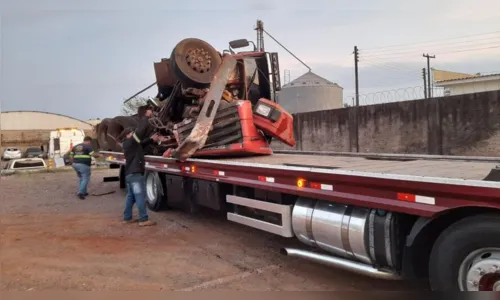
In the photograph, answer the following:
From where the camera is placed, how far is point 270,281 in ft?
15.1

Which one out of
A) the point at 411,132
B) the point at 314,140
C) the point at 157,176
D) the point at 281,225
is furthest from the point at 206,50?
the point at 314,140

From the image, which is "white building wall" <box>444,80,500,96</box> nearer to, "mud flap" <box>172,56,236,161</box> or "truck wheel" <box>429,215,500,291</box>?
"mud flap" <box>172,56,236,161</box>

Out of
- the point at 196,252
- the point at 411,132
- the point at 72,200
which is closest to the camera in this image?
the point at 196,252

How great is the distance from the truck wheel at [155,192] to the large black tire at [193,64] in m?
2.03

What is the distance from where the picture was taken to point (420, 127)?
1277 centimetres

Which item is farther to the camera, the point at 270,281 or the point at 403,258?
the point at 270,281

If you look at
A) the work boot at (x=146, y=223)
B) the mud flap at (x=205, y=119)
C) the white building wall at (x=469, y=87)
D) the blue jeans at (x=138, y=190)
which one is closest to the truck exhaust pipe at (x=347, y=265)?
the mud flap at (x=205, y=119)

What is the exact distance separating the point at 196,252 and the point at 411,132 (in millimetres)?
9301

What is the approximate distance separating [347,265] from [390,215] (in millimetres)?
701

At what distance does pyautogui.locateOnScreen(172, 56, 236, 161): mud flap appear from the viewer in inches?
268

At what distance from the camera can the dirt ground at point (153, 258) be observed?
4.52 meters

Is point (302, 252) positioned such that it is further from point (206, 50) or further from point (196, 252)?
point (206, 50)

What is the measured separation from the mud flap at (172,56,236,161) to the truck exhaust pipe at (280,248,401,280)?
2707 millimetres

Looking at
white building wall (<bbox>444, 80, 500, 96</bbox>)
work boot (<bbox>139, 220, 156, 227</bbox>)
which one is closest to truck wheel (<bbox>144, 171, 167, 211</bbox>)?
work boot (<bbox>139, 220, 156, 227</bbox>)
